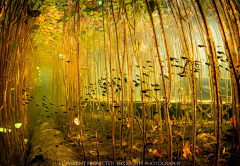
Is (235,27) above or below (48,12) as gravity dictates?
below

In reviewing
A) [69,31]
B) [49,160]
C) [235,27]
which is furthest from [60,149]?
[235,27]

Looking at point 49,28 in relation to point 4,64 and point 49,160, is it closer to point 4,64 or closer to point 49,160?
point 4,64

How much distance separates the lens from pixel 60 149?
4.34ft

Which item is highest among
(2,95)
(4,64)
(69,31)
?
(69,31)

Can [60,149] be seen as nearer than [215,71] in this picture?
No

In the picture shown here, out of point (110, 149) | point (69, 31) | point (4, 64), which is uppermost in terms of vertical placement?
point (69, 31)

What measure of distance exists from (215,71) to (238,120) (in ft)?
0.81

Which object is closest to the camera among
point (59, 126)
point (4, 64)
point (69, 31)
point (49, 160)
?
point (4, 64)

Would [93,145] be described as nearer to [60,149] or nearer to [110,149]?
[110,149]

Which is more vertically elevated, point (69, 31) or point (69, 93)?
point (69, 31)

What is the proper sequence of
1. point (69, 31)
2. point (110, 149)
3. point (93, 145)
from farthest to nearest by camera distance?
point (93, 145), point (110, 149), point (69, 31)

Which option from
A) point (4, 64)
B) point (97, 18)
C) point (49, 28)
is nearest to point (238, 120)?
point (4, 64)

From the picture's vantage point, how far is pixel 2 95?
89 cm

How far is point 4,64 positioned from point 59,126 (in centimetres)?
177
